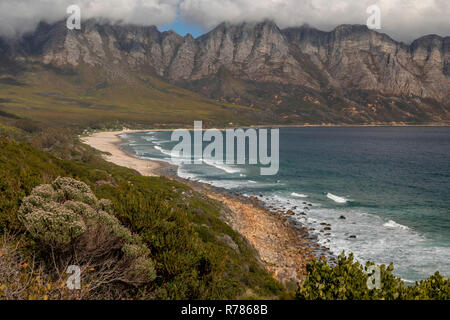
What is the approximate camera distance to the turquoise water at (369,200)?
29.2 metres

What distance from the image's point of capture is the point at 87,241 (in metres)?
10.5

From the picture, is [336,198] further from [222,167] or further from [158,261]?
Answer: [158,261]

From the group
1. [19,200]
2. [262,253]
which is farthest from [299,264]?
[19,200]

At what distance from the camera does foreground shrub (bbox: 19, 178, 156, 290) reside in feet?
32.3

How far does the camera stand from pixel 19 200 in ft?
40.2

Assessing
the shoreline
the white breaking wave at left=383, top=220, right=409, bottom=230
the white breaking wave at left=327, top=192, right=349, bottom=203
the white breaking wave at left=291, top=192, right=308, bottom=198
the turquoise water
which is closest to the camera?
the shoreline

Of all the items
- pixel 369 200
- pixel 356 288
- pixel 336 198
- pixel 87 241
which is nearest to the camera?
pixel 356 288

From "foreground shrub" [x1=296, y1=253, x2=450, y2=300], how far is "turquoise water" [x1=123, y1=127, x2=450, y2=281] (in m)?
17.3

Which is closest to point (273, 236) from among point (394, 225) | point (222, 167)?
point (394, 225)

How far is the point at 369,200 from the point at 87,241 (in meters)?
47.7

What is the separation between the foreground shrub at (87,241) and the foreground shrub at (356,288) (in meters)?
5.69

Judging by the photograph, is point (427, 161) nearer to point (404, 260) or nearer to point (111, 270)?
point (404, 260)

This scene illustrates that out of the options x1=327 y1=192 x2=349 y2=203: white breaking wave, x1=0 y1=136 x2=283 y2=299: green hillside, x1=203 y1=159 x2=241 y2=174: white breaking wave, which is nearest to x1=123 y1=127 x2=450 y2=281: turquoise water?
x1=327 y1=192 x2=349 y2=203: white breaking wave

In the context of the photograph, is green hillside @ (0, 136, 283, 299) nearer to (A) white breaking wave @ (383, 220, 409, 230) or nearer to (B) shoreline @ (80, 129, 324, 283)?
(B) shoreline @ (80, 129, 324, 283)
